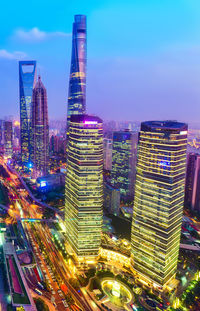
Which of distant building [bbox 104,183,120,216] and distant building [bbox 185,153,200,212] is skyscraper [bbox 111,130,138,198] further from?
distant building [bbox 185,153,200,212]

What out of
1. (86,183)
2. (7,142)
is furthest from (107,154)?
(86,183)

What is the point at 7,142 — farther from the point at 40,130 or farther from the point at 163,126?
the point at 163,126

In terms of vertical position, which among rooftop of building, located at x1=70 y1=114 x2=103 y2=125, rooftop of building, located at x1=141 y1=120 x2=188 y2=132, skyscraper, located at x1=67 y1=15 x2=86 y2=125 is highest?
skyscraper, located at x1=67 y1=15 x2=86 y2=125

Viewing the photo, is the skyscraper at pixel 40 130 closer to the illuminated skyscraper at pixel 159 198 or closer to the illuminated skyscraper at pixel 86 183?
the illuminated skyscraper at pixel 86 183

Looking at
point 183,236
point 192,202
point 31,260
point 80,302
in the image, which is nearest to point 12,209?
point 31,260

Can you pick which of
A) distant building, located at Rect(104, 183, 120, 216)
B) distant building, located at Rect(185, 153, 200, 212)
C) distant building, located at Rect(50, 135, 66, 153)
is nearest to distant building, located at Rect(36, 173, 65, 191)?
distant building, located at Rect(104, 183, 120, 216)

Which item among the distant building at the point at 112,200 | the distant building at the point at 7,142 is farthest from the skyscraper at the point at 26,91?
the distant building at the point at 112,200
